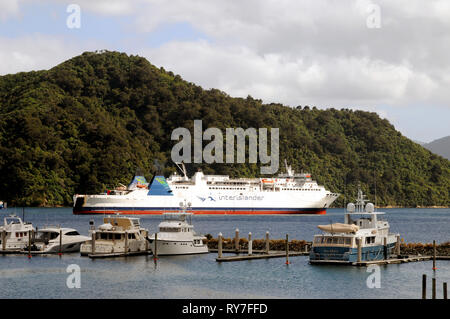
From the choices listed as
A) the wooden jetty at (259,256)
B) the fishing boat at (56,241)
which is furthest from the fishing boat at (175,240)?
the fishing boat at (56,241)

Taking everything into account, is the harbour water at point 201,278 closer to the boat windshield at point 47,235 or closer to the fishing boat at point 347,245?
the fishing boat at point 347,245

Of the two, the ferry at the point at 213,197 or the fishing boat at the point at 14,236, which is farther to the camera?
the ferry at the point at 213,197

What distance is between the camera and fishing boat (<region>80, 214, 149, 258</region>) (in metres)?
45.5

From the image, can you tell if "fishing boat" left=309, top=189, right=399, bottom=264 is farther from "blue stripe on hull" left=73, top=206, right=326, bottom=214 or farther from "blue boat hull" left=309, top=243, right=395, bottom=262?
"blue stripe on hull" left=73, top=206, right=326, bottom=214

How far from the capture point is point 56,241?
159 ft

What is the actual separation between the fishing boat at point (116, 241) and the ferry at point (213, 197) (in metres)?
71.6

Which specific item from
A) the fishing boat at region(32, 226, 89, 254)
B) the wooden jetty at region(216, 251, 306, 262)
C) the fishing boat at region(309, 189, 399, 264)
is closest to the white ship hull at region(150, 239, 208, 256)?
the wooden jetty at region(216, 251, 306, 262)

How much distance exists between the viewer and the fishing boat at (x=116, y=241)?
45.5 meters

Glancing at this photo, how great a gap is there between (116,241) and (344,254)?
1516cm

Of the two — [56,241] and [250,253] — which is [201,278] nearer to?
[250,253]

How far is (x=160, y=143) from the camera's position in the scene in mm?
193500

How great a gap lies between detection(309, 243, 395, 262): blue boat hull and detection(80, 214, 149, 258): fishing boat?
39.7 ft

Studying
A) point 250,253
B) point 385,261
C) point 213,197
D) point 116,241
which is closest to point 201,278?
point 250,253
